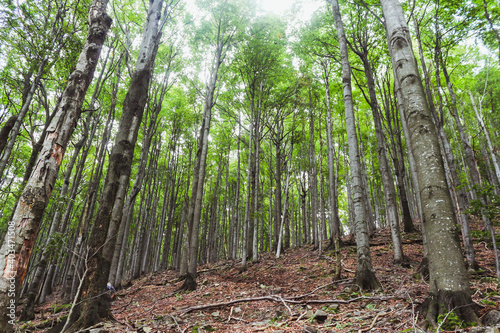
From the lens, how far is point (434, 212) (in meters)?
2.50

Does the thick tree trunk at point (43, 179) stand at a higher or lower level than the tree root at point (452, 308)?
higher

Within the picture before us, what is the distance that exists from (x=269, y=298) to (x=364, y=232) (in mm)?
2502

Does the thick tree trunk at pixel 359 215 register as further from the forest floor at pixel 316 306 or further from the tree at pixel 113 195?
the tree at pixel 113 195

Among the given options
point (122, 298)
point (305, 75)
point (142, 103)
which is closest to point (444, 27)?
point (305, 75)

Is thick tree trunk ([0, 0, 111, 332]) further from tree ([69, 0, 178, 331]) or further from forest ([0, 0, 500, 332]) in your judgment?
tree ([69, 0, 178, 331])

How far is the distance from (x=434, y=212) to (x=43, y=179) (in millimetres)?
4778

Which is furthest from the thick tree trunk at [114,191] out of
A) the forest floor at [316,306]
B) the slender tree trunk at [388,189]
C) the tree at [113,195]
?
the slender tree trunk at [388,189]

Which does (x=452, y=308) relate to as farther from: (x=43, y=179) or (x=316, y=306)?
(x=43, y=179)

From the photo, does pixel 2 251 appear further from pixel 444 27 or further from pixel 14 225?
pixel 444 27

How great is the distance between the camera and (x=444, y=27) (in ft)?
25.5

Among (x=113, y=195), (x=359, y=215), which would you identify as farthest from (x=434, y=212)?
(x=113, y=195)

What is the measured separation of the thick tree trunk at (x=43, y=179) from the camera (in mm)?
2654

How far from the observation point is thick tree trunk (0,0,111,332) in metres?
2.65

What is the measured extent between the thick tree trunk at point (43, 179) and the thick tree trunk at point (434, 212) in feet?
14.8
